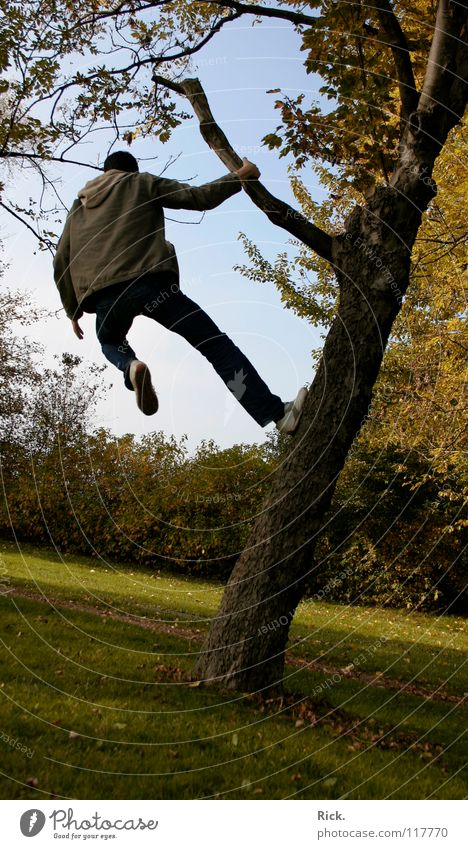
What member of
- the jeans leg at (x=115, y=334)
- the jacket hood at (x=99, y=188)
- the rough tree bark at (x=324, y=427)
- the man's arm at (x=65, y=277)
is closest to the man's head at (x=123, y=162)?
the jacket hood at (x=99, y=188)

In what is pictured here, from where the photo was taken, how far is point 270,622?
746 centimetres

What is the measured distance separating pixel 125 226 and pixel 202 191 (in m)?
0.61

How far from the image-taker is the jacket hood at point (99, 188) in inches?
217

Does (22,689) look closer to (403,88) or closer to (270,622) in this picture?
(270,622)

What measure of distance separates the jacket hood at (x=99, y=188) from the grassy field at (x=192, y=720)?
407 centimetres

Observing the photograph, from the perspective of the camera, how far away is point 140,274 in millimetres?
5016

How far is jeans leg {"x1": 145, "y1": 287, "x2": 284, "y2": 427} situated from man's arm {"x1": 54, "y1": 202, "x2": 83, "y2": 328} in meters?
0.84

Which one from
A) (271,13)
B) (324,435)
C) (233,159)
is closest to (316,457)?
(324,435)

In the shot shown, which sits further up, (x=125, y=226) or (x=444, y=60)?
(x=444, y=60)

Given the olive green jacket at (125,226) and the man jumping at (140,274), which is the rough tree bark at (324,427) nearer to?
the man jumping at (140,274)

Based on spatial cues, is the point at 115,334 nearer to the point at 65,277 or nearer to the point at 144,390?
the point at 144,390

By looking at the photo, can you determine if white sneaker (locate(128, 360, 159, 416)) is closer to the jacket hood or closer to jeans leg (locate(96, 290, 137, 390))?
jeans leg (locate(96, 290, 137, 390))

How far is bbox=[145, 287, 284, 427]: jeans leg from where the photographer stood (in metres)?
5.12

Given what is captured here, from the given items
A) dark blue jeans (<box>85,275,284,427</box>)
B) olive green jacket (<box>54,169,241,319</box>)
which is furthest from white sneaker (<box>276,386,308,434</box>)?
olive green jacket (<box>54,169,241,319</box>)
